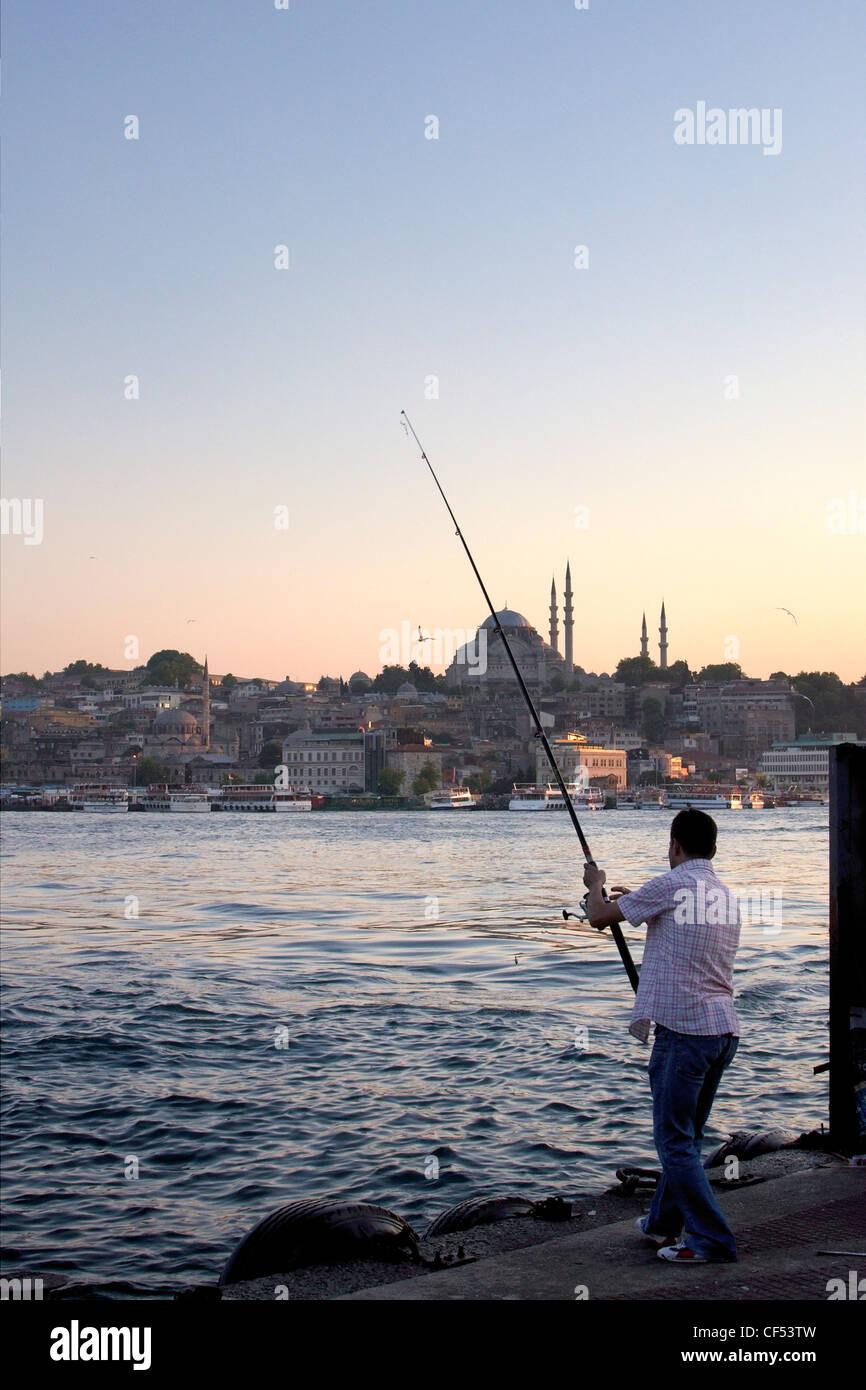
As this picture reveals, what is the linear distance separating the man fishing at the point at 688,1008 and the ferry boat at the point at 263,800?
77.8 m

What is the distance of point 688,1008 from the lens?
2941 mm

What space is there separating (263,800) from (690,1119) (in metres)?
79.2

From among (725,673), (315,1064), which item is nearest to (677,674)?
(725,673)

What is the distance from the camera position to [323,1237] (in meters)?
3.69

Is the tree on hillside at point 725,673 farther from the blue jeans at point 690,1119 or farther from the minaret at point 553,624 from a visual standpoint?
the blue jeans at point 690,1119

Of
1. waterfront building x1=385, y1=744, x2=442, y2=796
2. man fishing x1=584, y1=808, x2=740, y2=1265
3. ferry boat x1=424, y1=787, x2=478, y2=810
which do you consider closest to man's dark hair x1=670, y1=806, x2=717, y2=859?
man fishing x1=584, y1=808, x2=740, y2=1265

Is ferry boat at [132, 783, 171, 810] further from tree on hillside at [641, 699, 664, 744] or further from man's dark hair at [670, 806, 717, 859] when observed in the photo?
man's dark hair at [670, 806, 717, 859]

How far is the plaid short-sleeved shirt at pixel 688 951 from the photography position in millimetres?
2949

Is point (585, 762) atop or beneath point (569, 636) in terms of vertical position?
beneath

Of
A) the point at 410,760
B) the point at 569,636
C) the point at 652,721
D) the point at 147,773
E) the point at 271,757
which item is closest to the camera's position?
the point at 410,760

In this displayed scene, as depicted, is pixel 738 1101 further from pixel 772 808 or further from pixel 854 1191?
pixel 772 808

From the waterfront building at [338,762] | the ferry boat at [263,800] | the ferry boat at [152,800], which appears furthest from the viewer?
the waterfront building at [338,762]

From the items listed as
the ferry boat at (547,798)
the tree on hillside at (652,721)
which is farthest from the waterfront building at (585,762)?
the tree on hillside at (652,721)

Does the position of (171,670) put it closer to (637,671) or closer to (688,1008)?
(637,671)
